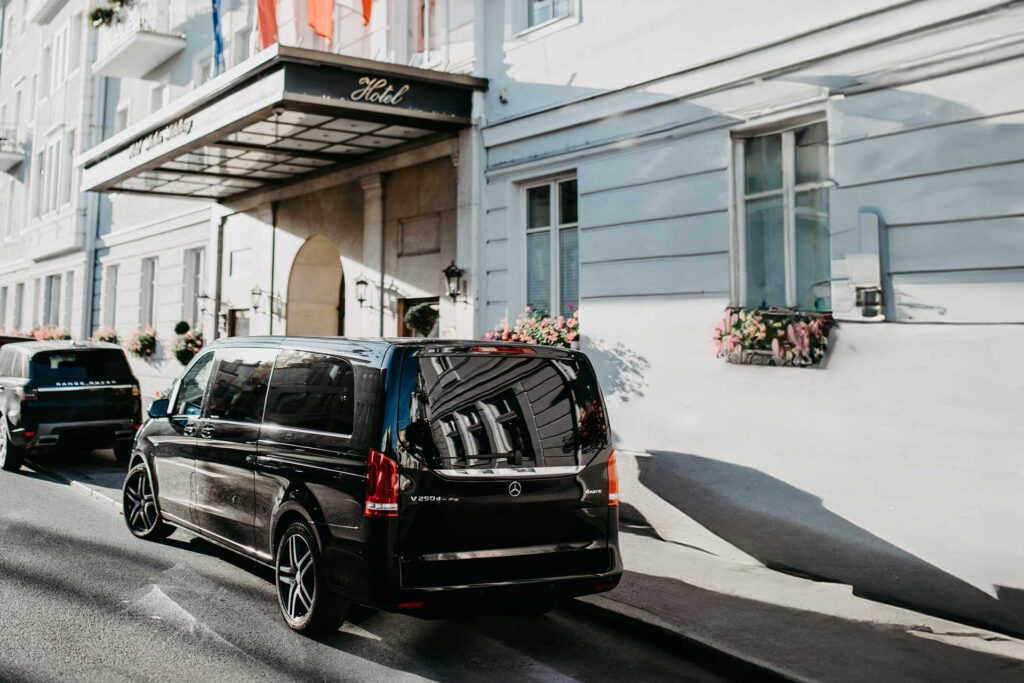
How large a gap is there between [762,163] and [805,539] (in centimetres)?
345

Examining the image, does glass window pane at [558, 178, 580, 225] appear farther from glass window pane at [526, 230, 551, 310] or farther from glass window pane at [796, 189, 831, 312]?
glass window pane at [796, 189, 831, 312]

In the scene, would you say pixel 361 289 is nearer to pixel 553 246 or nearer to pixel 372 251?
pixel 372 251

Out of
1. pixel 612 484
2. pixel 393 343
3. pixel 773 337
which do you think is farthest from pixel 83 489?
pixel 773 337

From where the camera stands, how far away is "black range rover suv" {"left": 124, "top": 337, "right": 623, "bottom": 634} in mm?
4586

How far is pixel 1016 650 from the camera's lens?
5.26m

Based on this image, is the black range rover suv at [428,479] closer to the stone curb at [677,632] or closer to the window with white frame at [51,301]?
the stone curb at [677,632]

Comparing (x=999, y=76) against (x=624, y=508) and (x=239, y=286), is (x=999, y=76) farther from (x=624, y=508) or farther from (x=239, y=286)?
(x=239, y=286)

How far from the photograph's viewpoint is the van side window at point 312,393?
197 inches

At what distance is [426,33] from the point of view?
12.0 m

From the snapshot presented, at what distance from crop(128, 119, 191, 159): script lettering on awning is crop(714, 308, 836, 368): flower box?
8153 millimetres

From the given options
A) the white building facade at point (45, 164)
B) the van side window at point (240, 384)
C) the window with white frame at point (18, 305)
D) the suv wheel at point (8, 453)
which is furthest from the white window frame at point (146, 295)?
the van side window at point (240, 384)

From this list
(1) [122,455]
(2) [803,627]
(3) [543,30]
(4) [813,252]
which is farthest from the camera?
(1) [122,455]

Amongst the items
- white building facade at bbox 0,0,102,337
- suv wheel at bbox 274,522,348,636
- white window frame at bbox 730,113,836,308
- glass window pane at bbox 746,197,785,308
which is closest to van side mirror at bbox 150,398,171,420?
suv wheel at bbox 274,522,348,636

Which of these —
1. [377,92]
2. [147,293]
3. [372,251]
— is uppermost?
[377,92]
